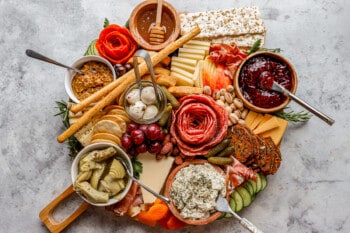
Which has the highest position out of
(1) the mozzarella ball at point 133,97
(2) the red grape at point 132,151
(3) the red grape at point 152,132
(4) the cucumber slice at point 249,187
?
(1) the mozzarella ball at point 133,97

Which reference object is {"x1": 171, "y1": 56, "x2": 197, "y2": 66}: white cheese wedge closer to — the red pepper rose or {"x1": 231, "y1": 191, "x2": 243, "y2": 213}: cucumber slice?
the red pepper rose

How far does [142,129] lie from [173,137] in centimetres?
23

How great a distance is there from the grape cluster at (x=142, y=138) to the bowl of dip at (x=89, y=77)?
1.33ft

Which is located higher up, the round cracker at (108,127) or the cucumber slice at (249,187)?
the round cracker at (108,127)

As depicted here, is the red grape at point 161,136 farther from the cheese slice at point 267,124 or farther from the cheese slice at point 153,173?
the cheese slice at point 267,124

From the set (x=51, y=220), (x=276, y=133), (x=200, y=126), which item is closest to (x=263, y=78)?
(x=276, y=133)

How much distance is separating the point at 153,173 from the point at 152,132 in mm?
316

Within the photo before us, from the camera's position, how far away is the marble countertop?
131 inches

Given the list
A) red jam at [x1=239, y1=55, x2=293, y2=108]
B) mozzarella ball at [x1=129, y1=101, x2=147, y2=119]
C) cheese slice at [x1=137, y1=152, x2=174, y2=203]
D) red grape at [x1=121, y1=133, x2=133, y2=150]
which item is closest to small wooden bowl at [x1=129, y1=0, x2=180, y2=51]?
mozzarella ball at [x1=129, y1=101, x2=147, y2=119]

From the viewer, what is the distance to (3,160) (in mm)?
3453

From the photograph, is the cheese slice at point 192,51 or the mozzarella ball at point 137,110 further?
the cheese slice at point 192,51

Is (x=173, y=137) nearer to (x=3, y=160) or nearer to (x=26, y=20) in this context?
(x=3, y=160)

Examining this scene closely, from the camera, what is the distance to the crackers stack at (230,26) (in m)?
3.19

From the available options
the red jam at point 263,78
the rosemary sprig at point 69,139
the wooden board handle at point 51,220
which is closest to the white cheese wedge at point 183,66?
the red jam at point 263,78
